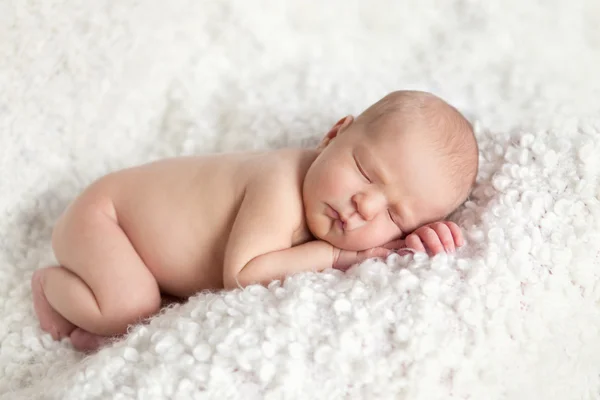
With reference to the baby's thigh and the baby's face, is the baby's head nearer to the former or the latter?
the baby's face

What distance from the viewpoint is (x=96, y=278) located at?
1164 millimetres

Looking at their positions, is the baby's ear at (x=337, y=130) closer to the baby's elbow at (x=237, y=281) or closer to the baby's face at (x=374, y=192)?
the baby's face at (x=374, y=192)

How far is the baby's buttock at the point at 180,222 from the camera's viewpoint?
119 centimetres

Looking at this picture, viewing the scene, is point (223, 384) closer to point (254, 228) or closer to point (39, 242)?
point (254, 228)

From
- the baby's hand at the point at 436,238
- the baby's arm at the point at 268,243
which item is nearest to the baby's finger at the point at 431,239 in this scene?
the baby's hand at the point at 436,238

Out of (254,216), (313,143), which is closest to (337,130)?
(313,143)

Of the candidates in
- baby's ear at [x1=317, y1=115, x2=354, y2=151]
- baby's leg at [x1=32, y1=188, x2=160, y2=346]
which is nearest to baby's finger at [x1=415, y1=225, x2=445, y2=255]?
baby's ear at [x1=317, y1=115, x2=354, y2=151]

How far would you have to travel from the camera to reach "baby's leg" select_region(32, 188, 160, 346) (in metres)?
1.16

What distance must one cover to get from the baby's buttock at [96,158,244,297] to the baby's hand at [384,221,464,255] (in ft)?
1.10

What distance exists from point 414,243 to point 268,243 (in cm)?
25

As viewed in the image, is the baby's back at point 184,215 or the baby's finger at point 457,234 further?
the baby's back at point 184,215

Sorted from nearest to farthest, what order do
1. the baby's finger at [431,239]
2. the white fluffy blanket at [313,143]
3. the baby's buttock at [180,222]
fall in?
the white fluffy blanket at [313,143] → the baby's finger at [431,239] → the baby's buttock at [180,222]

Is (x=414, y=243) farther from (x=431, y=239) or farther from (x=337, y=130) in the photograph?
(x=337, y=130)

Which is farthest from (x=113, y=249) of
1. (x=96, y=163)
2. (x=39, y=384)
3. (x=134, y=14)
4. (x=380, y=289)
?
(x=134, y=14)
